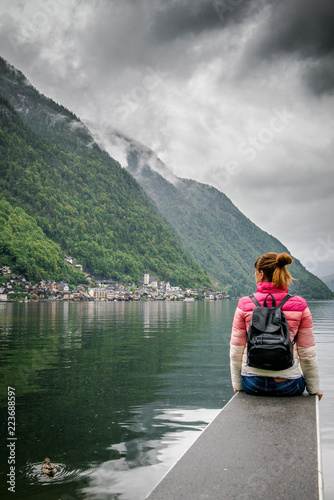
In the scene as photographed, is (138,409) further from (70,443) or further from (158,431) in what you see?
(70,443)

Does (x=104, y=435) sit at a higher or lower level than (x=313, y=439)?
lower

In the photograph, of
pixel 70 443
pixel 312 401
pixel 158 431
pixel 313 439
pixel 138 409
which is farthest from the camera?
pixel 138 409

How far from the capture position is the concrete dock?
9.75 ft

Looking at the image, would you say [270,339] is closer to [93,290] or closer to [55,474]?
[55,474]

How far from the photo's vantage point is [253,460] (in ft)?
11.4

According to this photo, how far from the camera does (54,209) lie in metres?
196

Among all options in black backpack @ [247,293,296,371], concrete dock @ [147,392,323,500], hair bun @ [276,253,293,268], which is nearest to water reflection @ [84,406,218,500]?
concrete dock @ [147,392,323,500]

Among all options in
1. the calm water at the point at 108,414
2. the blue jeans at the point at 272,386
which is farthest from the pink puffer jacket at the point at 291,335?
the calm water at the point at 108,414

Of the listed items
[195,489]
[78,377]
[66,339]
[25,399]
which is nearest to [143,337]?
[66,339]

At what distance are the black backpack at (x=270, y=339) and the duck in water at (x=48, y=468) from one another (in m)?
3.42

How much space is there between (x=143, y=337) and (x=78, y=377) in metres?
12.6

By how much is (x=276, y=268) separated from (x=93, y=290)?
5782 inches

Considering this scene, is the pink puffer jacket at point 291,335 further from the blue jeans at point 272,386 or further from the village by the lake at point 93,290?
the village by the lake at point 93,290

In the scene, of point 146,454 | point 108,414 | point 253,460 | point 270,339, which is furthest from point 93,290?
point 253,460
